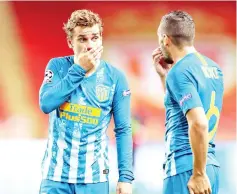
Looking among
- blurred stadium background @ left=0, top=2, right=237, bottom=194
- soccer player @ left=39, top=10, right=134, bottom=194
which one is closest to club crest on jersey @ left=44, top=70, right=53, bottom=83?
soccer player @ left=39, top=10, right=134, bottom=194

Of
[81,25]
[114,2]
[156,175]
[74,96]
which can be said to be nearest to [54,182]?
[74,96]

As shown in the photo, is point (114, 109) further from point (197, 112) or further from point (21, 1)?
point (21, 1)

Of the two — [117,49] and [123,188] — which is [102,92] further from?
[117,49]

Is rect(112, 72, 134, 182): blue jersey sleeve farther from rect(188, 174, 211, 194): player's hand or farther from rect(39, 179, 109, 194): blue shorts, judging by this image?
rect(188, 174, 211, 194): player's hand

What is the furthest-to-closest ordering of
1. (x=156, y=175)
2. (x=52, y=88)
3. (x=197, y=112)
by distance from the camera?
1. (x=156, y=175)
2. (x=52, y=88)
3. (x=197, y=112)

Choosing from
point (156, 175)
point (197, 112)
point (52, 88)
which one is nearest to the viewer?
point (197, 112)

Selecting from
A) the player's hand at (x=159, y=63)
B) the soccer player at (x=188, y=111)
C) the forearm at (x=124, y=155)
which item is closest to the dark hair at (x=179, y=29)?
the soccer player at (x=188, y=111)

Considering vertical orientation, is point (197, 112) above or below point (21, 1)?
below

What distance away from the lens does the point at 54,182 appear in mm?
3568

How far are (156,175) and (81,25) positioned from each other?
9.36 ft

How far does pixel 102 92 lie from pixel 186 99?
25.7 inches

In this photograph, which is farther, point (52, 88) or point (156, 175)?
point (156, 175)

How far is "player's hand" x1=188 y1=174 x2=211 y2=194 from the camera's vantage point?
10.3 feet

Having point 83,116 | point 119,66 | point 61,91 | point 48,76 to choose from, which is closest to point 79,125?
point 83,116
